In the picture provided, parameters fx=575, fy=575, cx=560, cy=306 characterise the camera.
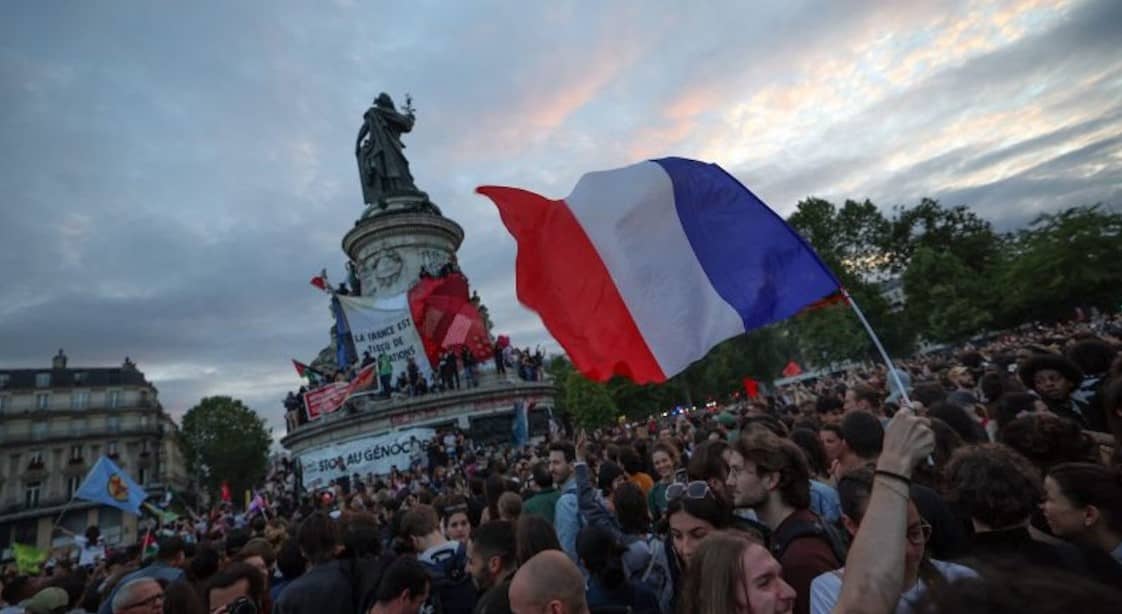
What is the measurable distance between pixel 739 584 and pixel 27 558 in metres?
15.0

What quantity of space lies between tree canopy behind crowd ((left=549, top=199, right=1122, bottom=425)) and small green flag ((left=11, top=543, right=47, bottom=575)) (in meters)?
31.1

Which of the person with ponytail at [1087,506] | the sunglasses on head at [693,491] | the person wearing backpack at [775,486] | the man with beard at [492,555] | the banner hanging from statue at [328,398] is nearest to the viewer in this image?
the person with ponytail at [1087,506]

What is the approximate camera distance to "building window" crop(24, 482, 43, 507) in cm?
5504

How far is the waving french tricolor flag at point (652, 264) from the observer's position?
14.2 feet

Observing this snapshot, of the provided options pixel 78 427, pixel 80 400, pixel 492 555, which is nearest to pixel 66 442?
pixel 78 427

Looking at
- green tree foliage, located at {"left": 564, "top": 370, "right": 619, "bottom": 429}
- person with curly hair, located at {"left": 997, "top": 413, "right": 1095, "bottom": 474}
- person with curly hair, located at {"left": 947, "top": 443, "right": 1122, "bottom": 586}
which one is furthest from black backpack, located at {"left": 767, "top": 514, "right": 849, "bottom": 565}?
green tree foliage, located at {"left": 564, "top": 370, "right": 619, "bottom": 429}

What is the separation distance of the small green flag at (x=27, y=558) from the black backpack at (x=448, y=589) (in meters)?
11.8

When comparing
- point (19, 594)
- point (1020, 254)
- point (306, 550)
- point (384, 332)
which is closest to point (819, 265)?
point (306, 550)

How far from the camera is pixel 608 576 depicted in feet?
11.2

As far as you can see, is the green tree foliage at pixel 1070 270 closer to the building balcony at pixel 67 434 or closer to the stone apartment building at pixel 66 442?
the stone apartment building at pixel 66 442

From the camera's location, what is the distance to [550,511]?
18.7 feet

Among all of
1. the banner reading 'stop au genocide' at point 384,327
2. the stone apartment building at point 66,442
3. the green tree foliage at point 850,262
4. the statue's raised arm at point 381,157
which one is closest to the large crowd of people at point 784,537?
the banner reading 'stop au genocide' at point 384,327

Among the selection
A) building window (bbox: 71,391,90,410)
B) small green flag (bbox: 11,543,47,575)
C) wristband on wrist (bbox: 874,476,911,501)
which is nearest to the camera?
wristband on wrist (bbox: 874,476,911,501)

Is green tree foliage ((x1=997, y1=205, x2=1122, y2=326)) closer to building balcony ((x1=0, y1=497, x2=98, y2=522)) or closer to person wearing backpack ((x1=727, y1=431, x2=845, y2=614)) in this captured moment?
person wearing backpack ((x1=727, y1=431, x2=845, y2=614))
